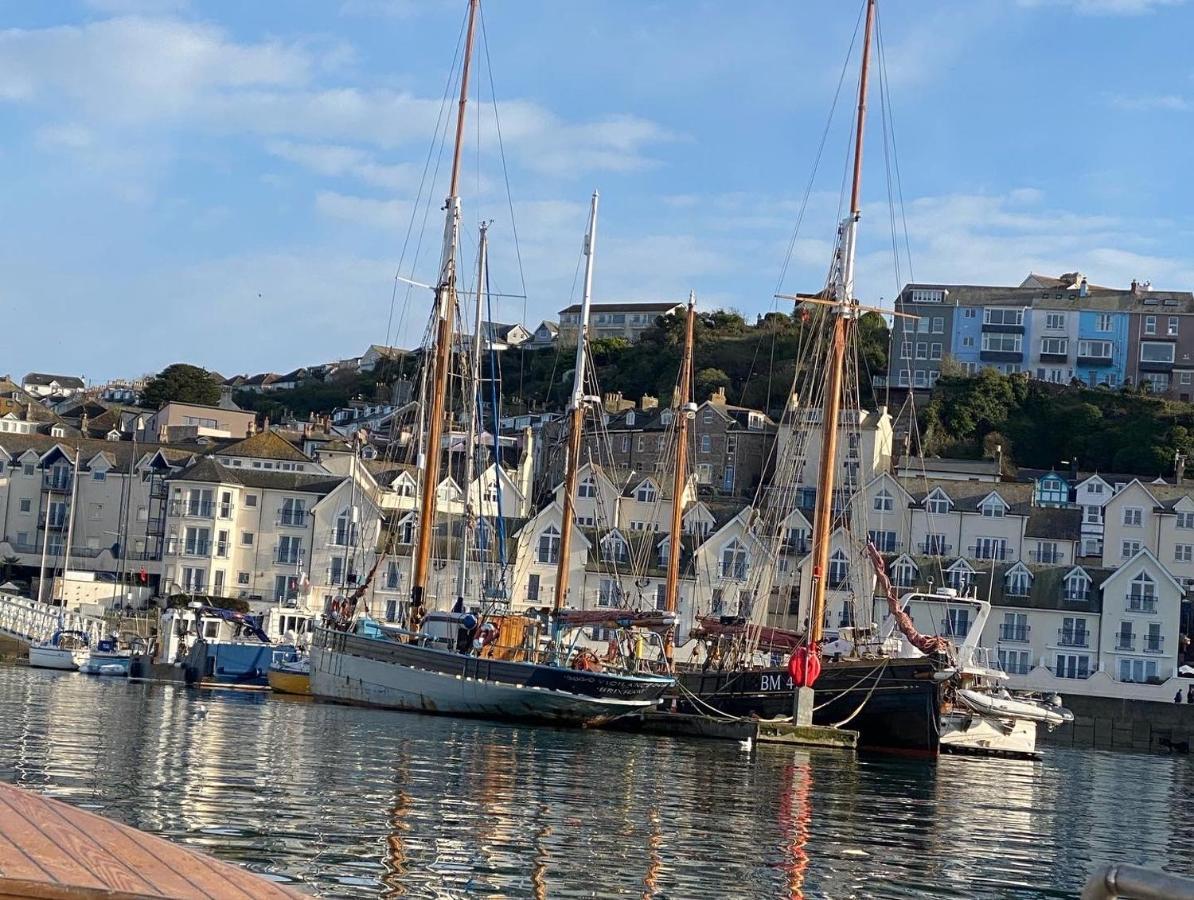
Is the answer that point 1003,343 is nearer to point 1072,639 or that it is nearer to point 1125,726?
point 1072,639

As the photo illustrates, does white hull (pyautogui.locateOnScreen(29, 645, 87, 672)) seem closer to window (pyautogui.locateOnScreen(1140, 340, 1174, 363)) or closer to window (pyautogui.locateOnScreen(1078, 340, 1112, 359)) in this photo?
window (pyautogui.locateOnScreen(1078, 340, 1112, 359))

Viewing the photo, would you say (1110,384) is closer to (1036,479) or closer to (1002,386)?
(1002,386)

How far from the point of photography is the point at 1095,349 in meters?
132

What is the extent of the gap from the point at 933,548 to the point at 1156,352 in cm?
4735

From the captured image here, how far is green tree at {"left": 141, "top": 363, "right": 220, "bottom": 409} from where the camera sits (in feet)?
495

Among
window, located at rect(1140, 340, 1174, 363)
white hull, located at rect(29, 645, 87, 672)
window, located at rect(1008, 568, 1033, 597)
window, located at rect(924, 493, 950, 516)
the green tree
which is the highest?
window, located at rect(1140, 340, 1174, 363)

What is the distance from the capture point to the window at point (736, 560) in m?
86.1

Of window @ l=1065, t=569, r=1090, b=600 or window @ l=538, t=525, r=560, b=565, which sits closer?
window @ l=1065, t=569, r=1090, b=600

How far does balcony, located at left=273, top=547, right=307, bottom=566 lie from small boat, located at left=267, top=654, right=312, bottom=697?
30410 millimetres

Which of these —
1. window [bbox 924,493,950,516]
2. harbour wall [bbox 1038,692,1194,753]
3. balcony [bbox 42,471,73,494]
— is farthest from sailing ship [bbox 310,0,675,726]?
balcony [bbox 42,471,73,494]

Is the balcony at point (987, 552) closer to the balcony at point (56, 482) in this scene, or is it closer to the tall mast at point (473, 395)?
the tall mast at point (473, 395)

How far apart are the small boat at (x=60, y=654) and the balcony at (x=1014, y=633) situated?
43.9m

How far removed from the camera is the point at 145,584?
310 feet

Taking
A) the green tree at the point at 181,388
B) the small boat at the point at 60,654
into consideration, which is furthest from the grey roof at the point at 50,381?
the small boat at the point at 60,654
